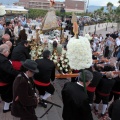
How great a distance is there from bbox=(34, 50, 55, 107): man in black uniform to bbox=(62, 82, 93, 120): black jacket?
6.52ft

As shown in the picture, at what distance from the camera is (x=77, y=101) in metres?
4.21

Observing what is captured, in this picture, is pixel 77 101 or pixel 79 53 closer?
pixel 77 101

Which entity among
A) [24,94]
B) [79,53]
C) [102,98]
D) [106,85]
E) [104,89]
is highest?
[79,53]

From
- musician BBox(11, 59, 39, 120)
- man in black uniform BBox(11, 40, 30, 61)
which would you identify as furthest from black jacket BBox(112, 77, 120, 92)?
musician BBox(11, 59, 39, 120)

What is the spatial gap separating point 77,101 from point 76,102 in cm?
3

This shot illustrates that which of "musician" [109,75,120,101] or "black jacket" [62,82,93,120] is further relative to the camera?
"musician" [109,75,120,101]

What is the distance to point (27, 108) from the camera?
460cm

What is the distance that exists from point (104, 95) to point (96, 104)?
20.9 inches

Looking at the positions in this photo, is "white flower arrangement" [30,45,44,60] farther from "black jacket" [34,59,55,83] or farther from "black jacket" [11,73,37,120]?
"black jacket" [11,73,37,120]

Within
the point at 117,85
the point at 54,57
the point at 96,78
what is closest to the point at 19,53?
the point at 54,57

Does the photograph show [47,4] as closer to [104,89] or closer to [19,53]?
[19,53]

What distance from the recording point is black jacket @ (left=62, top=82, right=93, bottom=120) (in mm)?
4199

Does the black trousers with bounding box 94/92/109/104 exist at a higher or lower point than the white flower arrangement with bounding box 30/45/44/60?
lower

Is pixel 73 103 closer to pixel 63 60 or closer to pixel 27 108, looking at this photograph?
pixel 27 108
